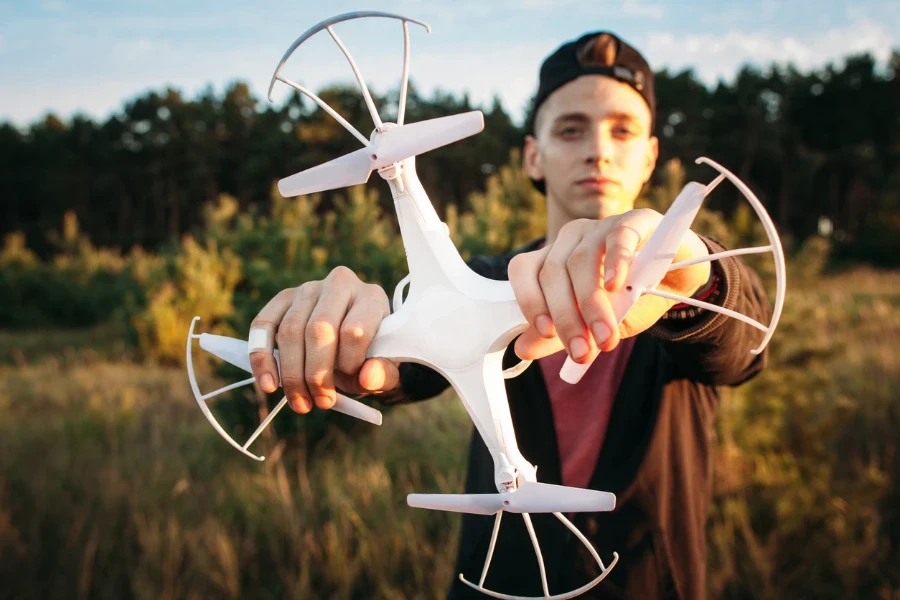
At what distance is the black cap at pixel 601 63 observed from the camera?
1924 millimetres

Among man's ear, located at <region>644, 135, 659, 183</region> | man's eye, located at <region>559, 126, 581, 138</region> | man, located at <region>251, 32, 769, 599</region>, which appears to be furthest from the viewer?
man's ear, located at <region>644, 135, 659, 183</region>

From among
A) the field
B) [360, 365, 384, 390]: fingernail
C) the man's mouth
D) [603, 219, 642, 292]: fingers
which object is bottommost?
the field

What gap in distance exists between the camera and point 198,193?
32562mm

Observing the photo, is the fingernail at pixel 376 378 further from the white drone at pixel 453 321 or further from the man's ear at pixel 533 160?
the man's ear at pixel 533 160

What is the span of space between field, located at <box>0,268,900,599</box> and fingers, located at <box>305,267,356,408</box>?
7.84ft

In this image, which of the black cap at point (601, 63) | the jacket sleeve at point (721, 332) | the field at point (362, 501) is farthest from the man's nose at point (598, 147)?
the field at point (362, 501)

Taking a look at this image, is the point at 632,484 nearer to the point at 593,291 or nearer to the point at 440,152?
the point at 593,291

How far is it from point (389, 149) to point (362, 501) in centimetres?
310

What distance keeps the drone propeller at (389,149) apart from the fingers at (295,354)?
190mm

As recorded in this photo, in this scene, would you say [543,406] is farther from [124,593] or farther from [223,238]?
[223,238]

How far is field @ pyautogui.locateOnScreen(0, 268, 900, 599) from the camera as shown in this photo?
3.03 metres

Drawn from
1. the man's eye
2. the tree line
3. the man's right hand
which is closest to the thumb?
the man's right hand

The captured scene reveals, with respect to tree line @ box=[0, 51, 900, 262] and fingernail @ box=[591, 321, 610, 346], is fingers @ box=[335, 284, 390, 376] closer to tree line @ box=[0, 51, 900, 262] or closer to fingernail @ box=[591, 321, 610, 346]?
fingernail @ box=[591, 321, 610, 346]

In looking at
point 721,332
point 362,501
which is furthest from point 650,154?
point 362,501
